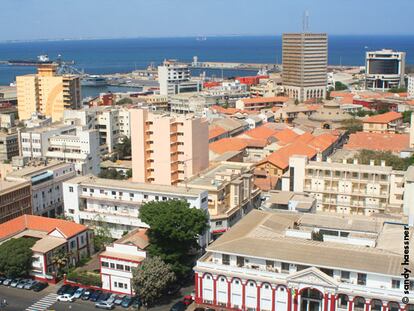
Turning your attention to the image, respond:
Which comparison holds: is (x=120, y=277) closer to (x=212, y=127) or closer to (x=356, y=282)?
(x=356, y=282)

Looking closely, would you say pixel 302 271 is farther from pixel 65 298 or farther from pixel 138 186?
pixel 138 186

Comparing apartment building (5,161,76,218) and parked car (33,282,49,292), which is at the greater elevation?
apartment building (5,161,76,218)

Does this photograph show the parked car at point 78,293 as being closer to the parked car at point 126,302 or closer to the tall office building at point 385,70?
the parked car at point 126,302

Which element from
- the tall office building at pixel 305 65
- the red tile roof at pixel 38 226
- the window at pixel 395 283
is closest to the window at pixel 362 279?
the window at pixel 395 283

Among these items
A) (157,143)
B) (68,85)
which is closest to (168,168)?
(157,143)

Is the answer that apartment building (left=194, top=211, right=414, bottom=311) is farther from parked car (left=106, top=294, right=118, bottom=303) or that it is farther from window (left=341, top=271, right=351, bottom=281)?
parked car (left=106, top=294, right=118, bottom=303)

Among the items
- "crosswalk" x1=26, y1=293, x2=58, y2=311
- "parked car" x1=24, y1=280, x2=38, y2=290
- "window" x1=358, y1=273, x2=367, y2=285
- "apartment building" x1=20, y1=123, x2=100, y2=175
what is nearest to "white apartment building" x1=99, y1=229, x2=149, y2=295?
"crosswalk" x1=26, y1=293, x2=58, y2=311

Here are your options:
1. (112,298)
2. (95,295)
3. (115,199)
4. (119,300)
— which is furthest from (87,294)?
(115,199)
